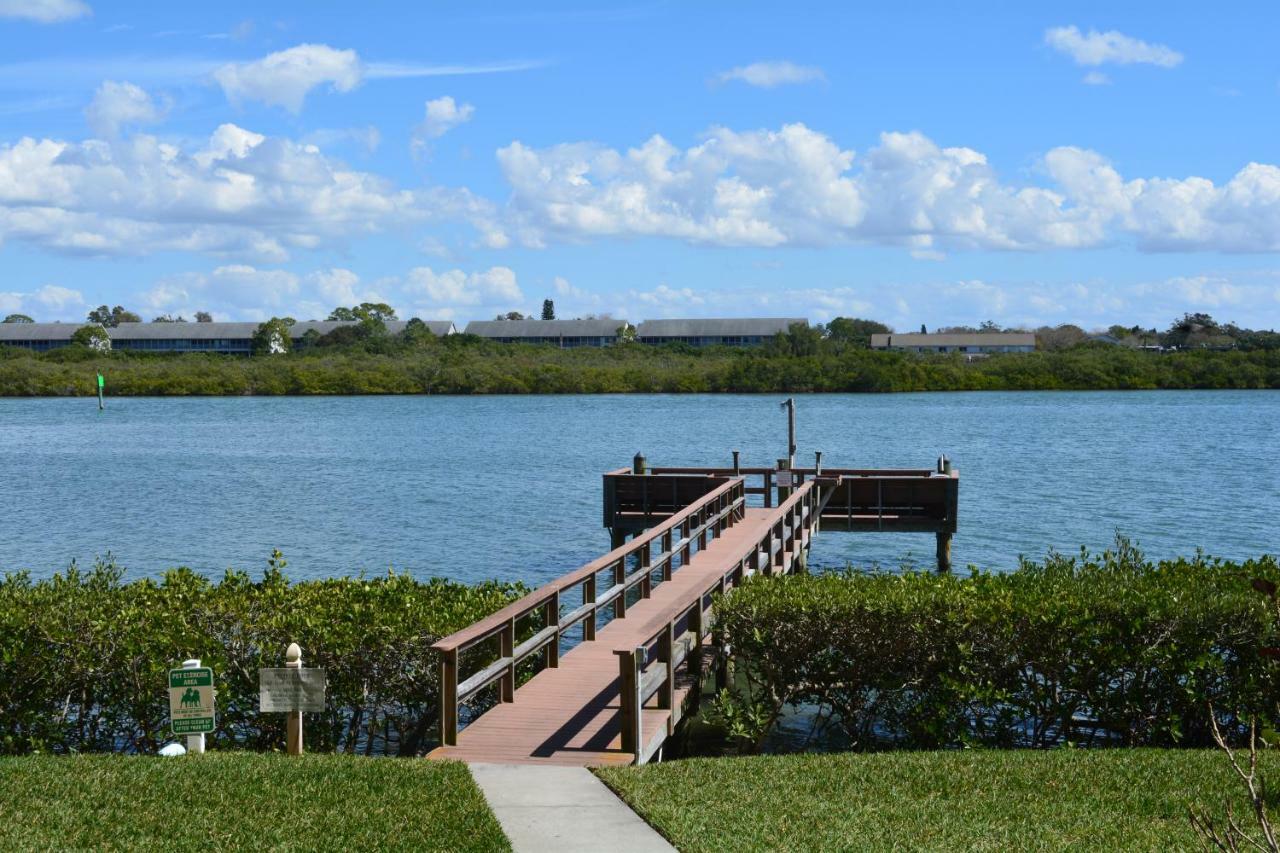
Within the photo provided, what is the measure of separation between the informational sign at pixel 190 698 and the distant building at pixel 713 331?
531ft

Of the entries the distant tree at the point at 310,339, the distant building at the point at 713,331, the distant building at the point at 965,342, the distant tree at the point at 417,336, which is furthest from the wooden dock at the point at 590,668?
the distant building at the point at 965,342

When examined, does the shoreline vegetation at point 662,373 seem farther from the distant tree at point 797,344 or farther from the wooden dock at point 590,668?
the wooden dock at point 590,668

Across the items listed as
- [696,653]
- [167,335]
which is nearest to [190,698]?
[696,653]

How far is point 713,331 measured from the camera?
579 ft

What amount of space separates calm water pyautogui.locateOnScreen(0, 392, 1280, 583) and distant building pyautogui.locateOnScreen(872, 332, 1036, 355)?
68.9 m

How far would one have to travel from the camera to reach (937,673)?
466 inches

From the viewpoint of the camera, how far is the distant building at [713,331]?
174 m

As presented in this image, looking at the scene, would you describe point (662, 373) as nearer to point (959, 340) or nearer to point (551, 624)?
point (959, 340)

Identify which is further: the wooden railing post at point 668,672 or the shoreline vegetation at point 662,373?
the shoreline vegetation at point 662,373

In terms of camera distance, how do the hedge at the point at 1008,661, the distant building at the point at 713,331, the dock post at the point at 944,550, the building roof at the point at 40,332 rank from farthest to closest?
the building roof at the point at 40,332
the distant building at the point at 713,331
the dock post at the point at 944,550
the hedge at the point at 1008,661

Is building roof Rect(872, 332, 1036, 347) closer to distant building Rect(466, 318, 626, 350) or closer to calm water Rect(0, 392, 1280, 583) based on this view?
distant building Rect(466, 318, 626, 350)

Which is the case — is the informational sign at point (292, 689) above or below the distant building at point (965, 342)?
below

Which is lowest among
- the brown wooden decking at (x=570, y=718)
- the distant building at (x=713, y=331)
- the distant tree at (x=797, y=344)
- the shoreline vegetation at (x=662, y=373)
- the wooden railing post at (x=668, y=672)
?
the brown wooden decking at (x=570, y=718)

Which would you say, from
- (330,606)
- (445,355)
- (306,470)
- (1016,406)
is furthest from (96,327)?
(330,606)
